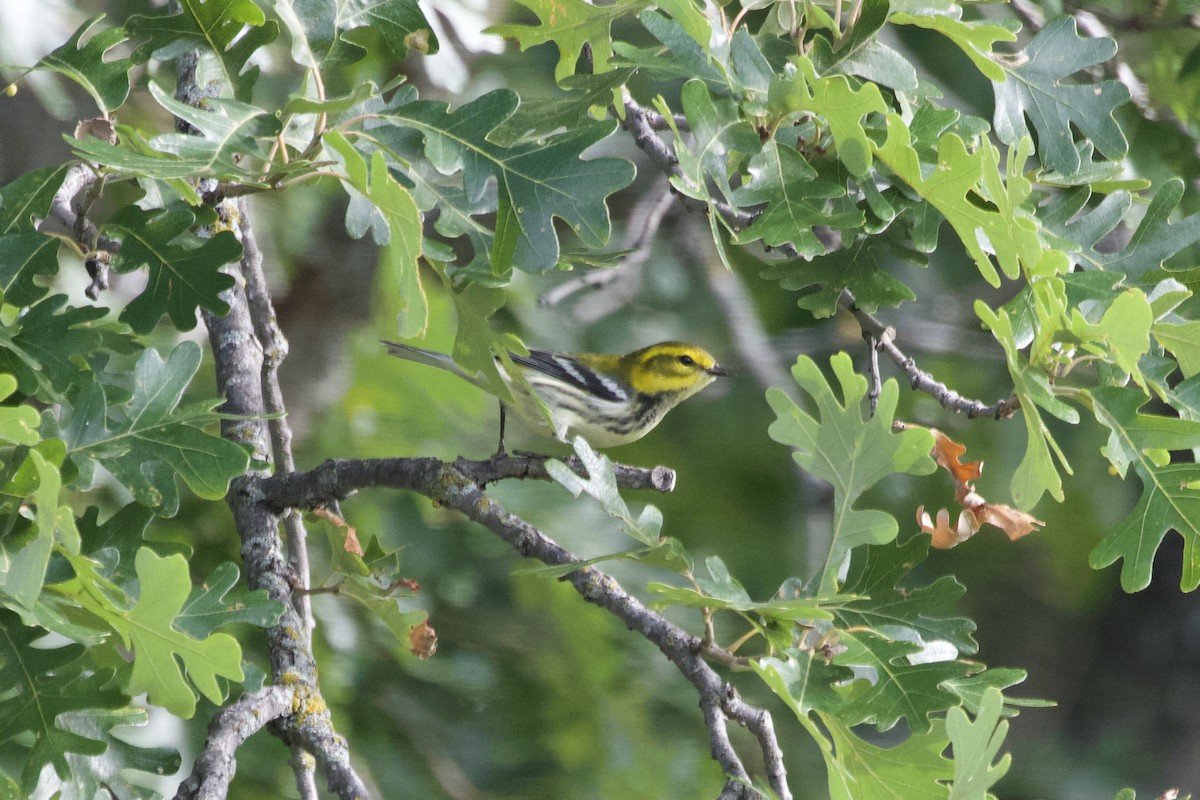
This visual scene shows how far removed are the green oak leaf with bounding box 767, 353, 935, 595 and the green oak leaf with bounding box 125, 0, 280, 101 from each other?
0.88m

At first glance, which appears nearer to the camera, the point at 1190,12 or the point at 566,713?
the point at 1190,12

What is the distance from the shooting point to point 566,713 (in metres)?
3.35

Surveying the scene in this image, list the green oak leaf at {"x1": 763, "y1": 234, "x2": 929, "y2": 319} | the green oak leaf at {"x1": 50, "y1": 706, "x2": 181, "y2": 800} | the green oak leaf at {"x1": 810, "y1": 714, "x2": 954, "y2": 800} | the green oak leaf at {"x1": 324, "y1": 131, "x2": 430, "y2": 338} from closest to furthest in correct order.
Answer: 1. the green oak leaf at {"x1": 324, "y1": 131, "x2": 430, "y2": 338}
2. the green oak leaf at {"x1": 810, "y1": 714, "x2": 954, "y2": 800}
3. the green oak leaf at {"x1": 50, "y1": 706, "x2": 181, "y2": 800}
4. the green oak leaf at {"x1": 763, "y1": 234, "x2": 929, "y2": 319}

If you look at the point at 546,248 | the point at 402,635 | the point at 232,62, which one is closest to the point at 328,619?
the point at 402,635

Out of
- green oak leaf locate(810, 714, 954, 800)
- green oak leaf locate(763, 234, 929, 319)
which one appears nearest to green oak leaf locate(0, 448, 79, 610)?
green oak leaf locate(810, 714, 954, 800)

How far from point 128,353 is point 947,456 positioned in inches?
48.2

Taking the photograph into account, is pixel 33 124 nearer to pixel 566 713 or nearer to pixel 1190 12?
pixel 566 713

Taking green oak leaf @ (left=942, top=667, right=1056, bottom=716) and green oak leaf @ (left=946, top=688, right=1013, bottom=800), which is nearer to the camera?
green oak leaf @ (left=946, top=688, right=1013, bottom=800)

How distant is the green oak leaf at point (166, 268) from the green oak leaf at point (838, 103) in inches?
30.4

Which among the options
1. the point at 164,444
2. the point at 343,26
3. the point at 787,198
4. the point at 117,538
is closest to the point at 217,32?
the point at 343,26

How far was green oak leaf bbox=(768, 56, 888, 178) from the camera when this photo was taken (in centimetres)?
145

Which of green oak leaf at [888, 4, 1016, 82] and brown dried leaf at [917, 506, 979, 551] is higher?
green oak leaf at [888, 4, 1016, 82]

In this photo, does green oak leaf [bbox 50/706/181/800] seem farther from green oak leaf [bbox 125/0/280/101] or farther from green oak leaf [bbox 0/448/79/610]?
green oak leaf [bbox 125/0/280/101]

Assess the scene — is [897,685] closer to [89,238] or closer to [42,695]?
[42,695]
